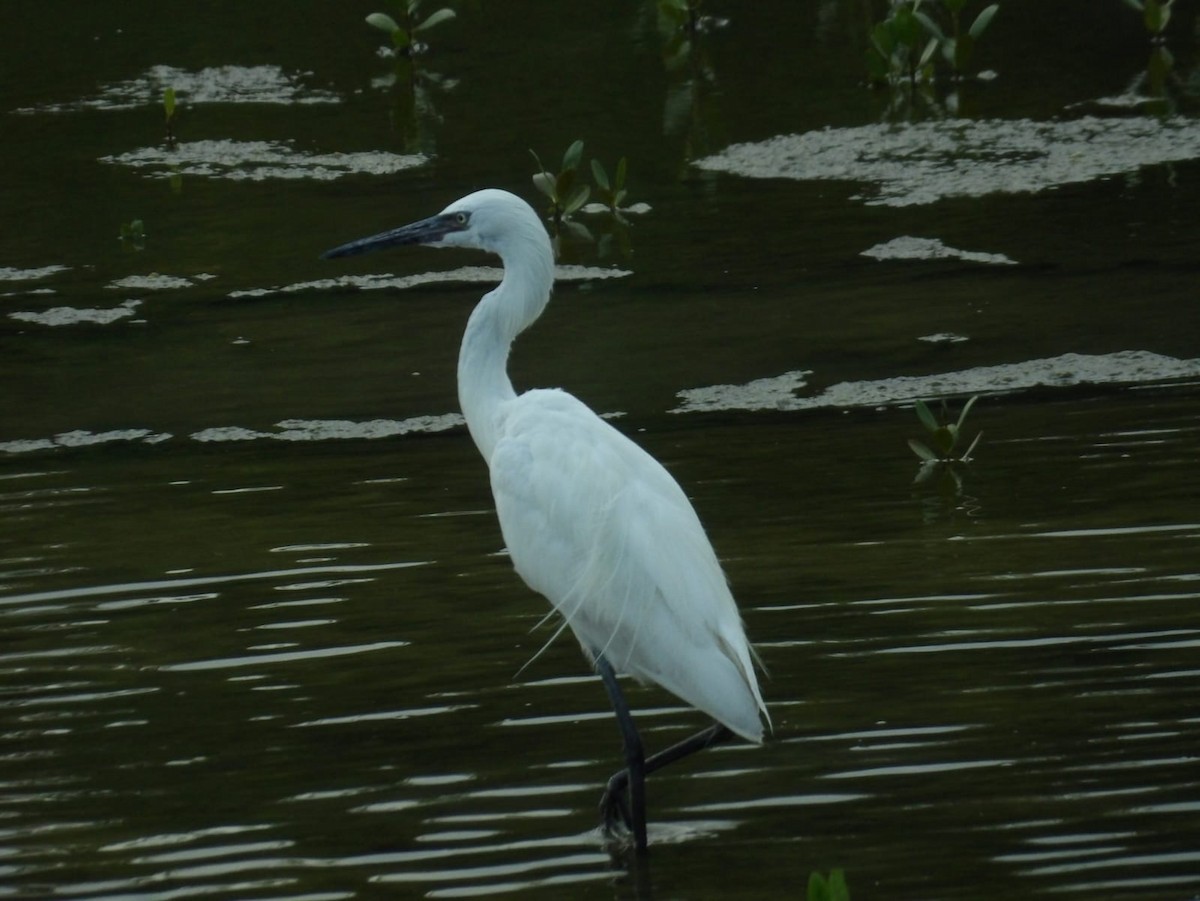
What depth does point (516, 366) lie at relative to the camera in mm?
7574

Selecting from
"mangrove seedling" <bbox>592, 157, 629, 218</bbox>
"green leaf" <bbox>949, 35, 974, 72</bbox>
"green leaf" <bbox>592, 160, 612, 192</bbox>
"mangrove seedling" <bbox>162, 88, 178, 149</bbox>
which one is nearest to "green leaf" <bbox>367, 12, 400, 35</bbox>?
"mangrove seedling" <bbox>162, 88, 178, 149</bbox>

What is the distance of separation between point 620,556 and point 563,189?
5.52 metres

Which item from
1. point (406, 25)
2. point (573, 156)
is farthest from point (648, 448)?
point (406, 25)

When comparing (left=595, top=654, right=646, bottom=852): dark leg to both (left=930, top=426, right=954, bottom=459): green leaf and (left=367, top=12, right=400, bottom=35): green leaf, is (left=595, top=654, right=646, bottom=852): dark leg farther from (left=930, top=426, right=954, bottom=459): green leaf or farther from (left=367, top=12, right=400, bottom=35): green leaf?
(left=367, top=12, right=400, bottom=35): green leaf

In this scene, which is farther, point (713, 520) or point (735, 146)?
point (735, 146)

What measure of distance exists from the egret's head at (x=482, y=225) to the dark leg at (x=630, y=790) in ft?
4.07

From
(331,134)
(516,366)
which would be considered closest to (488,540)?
(516,366)

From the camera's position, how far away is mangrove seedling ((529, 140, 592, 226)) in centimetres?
952

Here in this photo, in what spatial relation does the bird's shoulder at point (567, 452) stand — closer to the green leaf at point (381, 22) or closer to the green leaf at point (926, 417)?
the green leaf at point (926, 417)

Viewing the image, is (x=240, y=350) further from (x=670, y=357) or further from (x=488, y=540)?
(x=488, y=540)

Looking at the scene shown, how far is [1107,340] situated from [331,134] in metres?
5.56

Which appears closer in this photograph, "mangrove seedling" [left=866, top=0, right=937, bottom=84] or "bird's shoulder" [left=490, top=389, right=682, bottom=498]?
"bird's shoulder" [left=490, top=389, right=682, bottom=498]

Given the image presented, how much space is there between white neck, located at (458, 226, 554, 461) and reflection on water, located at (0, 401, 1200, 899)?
0.64 metres

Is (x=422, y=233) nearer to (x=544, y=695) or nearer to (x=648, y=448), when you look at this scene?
(x=544, y=695)
